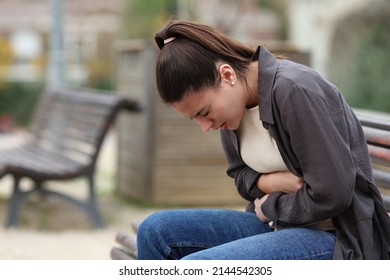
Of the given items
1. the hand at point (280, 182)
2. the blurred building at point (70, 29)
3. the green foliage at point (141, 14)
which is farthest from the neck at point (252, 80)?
the blurred building at point (70, 29)

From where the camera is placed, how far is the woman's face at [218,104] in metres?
2.37

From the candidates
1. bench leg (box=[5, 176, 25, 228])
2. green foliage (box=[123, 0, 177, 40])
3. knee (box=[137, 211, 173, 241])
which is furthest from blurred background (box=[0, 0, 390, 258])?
green foliage (box=[123, 0, 177, 40])

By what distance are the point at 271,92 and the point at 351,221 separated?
1.35 feet

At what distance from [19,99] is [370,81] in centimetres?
928

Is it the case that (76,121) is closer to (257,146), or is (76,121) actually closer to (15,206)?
(15,206)

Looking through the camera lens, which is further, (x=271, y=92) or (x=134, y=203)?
(x=134, y=203)

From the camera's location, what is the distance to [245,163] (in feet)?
8.65

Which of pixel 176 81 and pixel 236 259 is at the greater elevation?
pixel 176 81

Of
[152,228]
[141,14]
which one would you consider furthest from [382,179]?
[141,14]

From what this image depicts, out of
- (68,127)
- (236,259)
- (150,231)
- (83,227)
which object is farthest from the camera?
(68,127)

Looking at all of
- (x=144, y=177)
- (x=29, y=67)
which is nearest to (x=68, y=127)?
(x=144, y=177)

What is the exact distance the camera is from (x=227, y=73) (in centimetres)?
237

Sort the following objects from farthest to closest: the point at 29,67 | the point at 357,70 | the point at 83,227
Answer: the point at 29,67, the point at 357,70, the point at 83,227

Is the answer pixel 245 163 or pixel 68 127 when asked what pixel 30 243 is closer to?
pixel 68 127
